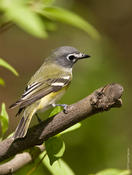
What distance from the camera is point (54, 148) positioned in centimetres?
331

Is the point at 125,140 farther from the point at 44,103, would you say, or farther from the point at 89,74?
the point at 44,103

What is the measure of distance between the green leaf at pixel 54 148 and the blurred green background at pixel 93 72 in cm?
279

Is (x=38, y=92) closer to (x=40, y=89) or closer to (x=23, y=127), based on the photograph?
(x=40, y=89)

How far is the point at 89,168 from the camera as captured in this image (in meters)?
6.21

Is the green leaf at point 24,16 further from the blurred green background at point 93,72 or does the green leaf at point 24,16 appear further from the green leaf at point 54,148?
the blurred green background at point 93,72

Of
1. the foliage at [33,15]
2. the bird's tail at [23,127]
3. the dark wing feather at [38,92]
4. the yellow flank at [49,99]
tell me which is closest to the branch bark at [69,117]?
the bird's tail at [23,127]

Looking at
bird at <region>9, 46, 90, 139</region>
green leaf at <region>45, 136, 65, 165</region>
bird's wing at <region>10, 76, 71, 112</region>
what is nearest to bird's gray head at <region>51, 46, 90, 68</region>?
bird at <region>9, 46, 90, 139</region>

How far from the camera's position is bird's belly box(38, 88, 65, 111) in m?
4.49

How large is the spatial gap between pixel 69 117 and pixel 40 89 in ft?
4.27

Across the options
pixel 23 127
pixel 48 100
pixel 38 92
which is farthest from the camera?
pixel 48 100

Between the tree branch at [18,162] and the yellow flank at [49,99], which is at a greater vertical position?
the yellow flank at [49,99]

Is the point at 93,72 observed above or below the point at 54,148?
above

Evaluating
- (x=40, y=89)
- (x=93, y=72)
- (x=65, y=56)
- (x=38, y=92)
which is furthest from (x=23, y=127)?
(x=93, y=72)

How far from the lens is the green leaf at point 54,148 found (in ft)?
10.8
